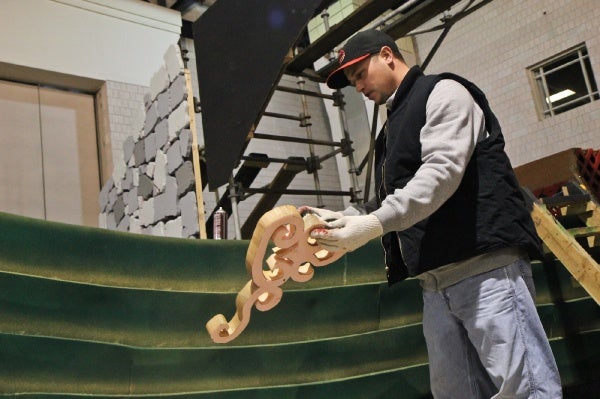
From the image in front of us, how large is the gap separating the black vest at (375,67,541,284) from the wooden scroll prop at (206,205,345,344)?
27 cm

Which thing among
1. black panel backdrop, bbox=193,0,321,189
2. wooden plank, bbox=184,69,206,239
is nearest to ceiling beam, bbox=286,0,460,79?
black panel backdrop, bbox=193,0,321,189

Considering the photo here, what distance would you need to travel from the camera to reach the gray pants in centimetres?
136

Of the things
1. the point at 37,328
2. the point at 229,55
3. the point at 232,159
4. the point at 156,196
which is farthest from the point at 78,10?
the point at 37,328

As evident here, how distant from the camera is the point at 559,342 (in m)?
2.73

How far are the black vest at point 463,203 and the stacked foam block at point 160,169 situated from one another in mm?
2747

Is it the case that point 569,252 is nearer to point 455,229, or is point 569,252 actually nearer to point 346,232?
point 455,229

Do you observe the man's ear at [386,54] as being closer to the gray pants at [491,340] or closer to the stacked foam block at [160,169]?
the gray pants at [491,340]

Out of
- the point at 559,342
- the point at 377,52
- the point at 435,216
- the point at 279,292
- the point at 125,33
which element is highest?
the point at 125,33

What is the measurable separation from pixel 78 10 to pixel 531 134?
4.67m

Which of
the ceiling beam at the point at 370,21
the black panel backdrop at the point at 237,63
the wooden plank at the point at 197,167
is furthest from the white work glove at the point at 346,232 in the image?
the ceiling beam at the point at 370,21

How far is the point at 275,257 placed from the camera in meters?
1.29

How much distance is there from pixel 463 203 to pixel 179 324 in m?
1.00

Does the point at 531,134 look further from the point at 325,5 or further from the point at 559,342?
the point at 559,342

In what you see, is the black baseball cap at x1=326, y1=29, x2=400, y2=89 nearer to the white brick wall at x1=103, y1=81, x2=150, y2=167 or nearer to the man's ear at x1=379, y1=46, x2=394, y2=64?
the man's ear at x1=379, y1=46, x2=394, y2=64
